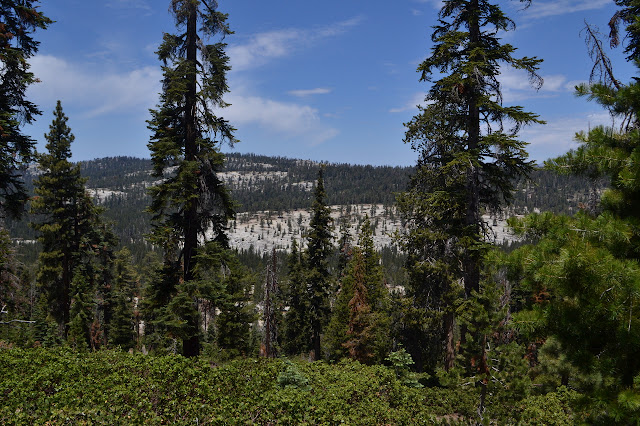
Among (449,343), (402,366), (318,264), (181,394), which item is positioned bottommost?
(449,343)

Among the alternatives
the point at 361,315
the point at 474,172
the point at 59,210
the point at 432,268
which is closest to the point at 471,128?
the point at 474,172

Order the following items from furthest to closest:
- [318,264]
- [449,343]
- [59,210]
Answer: [318,264]
[59,210]
[449,343]

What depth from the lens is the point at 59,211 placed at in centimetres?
2141

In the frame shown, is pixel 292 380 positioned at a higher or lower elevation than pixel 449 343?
higher

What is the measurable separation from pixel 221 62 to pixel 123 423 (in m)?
10.4

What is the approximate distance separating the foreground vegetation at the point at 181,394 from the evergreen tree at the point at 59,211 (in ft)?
47.3

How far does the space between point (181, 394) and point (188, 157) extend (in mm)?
7168

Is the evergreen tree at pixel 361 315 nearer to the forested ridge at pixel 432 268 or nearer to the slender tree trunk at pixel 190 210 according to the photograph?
the forested ridge at pixel 432 268

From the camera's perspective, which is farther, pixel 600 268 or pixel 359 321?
pixel 359 321

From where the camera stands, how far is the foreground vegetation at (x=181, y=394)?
6.07m

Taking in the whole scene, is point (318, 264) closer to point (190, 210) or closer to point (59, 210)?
point (59, 210)

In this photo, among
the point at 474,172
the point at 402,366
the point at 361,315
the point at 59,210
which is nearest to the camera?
the point at 474,172

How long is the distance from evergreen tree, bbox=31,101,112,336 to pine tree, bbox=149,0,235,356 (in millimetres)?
13557

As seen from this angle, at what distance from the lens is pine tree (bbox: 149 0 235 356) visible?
36.8ft
